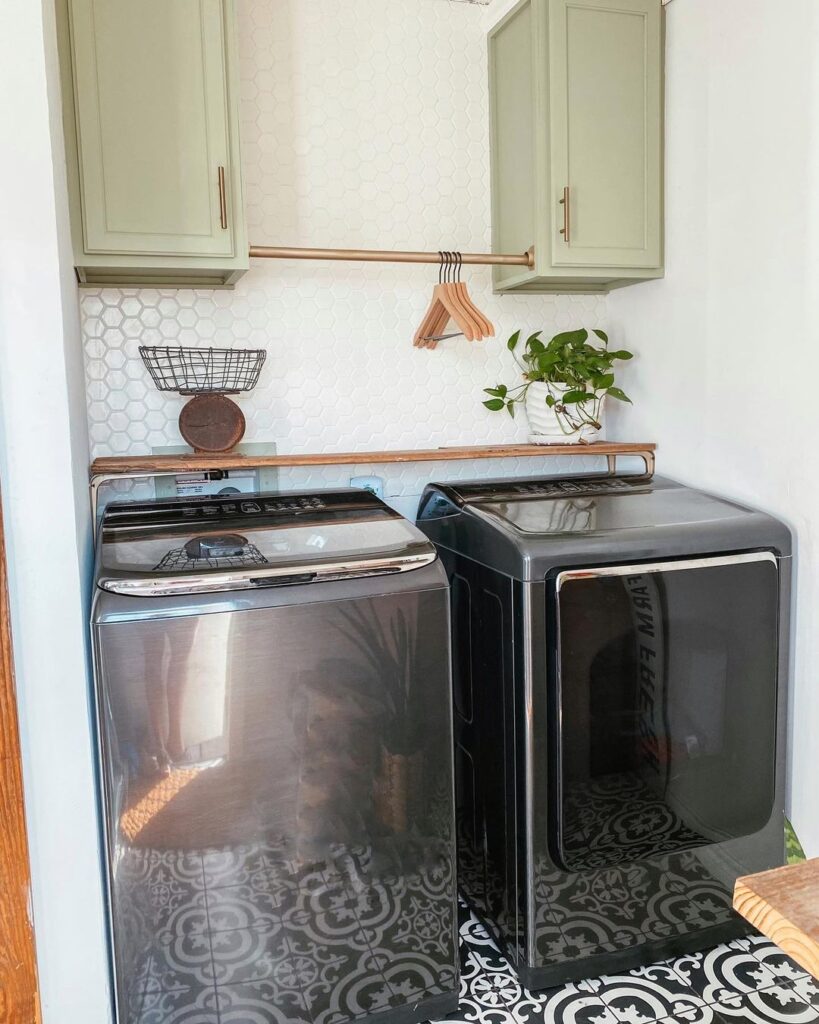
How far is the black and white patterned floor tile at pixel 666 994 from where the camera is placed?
1.83 m

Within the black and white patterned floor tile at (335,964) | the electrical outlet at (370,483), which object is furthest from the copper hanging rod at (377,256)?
the black and white patterned floor tile at (335,964)

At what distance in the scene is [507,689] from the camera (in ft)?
6.21

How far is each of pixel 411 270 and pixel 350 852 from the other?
5.28 ft

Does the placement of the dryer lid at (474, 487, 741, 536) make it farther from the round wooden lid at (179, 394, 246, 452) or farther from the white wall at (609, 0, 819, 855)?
the round wooden lid at (179, 394, 246, 452)

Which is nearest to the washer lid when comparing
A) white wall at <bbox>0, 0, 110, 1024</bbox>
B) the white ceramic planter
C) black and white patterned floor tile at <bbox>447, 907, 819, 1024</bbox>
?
white wall at <bbox>0, 0, 110, 1024</bbox>

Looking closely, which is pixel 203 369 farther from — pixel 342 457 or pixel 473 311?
pixel 473 311

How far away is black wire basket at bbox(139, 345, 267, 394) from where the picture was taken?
2.22 meters

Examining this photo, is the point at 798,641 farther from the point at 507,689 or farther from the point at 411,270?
the point at 411,270

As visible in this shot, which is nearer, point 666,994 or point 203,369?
point 666,994

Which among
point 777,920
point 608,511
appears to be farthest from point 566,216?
point 777,920

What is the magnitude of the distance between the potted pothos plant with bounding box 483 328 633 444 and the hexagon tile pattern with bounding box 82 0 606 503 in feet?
0.34

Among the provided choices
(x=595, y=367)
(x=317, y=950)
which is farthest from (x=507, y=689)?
(x=595, y=367)

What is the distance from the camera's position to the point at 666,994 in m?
1.91

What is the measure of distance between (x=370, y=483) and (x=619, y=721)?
1.00 m
